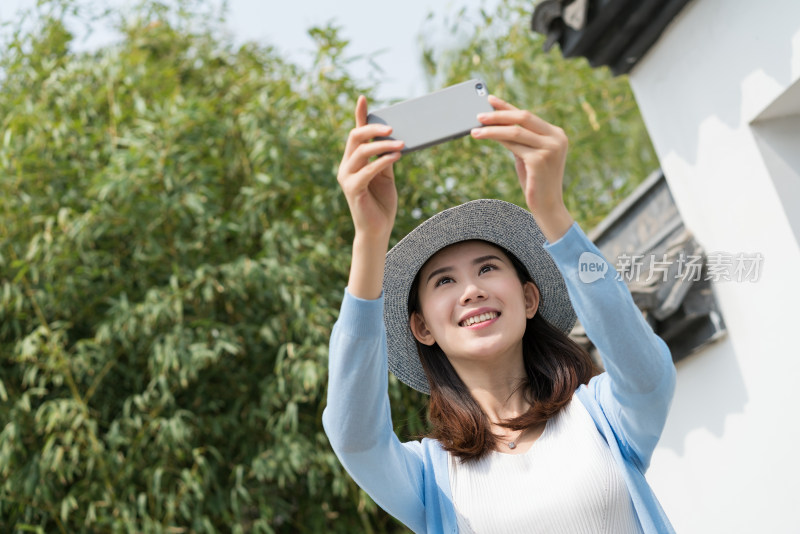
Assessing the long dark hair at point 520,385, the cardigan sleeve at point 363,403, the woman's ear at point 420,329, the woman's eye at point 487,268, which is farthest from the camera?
the woman's ear at point 420,329


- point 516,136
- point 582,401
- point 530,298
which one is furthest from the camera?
point 530,298

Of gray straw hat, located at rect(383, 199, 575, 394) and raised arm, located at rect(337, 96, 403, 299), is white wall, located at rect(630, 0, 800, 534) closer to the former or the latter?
gray straw hat, located at rect(383, 199, 575, 394)

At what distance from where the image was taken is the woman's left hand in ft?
3.22

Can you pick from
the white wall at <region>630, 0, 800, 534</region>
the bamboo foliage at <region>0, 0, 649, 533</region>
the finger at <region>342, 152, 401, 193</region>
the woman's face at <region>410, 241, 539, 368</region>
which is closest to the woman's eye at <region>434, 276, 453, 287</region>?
the woman's face at <region>410, 241, 539, 368</region>

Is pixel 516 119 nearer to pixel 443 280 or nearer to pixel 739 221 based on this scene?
pixel 443 280

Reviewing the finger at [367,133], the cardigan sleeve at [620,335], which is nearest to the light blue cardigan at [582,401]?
the cardigan sleeve at [620,335]

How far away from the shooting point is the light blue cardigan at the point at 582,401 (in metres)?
1.06

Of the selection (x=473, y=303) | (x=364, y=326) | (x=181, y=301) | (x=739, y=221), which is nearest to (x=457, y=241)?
(x=473, y=303)

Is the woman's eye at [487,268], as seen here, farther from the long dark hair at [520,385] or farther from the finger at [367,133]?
the finger at [367,133]

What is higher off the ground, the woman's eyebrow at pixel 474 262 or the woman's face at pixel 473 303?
the woman's eyebrow at pixel 474 262

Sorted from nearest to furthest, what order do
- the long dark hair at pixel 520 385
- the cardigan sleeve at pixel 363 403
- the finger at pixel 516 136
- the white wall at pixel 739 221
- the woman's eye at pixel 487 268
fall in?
the finger at pixel 516 136
the cardigan sleeve at pixel 363 403
the long dark hair at pixel 520 385
the woman's eye at pixel 487 268
the white wall at pixel 739 221

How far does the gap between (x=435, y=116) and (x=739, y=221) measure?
1554 millimetres

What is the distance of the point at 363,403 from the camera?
112cm

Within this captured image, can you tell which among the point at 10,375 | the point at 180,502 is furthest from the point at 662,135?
the point at 10,375
